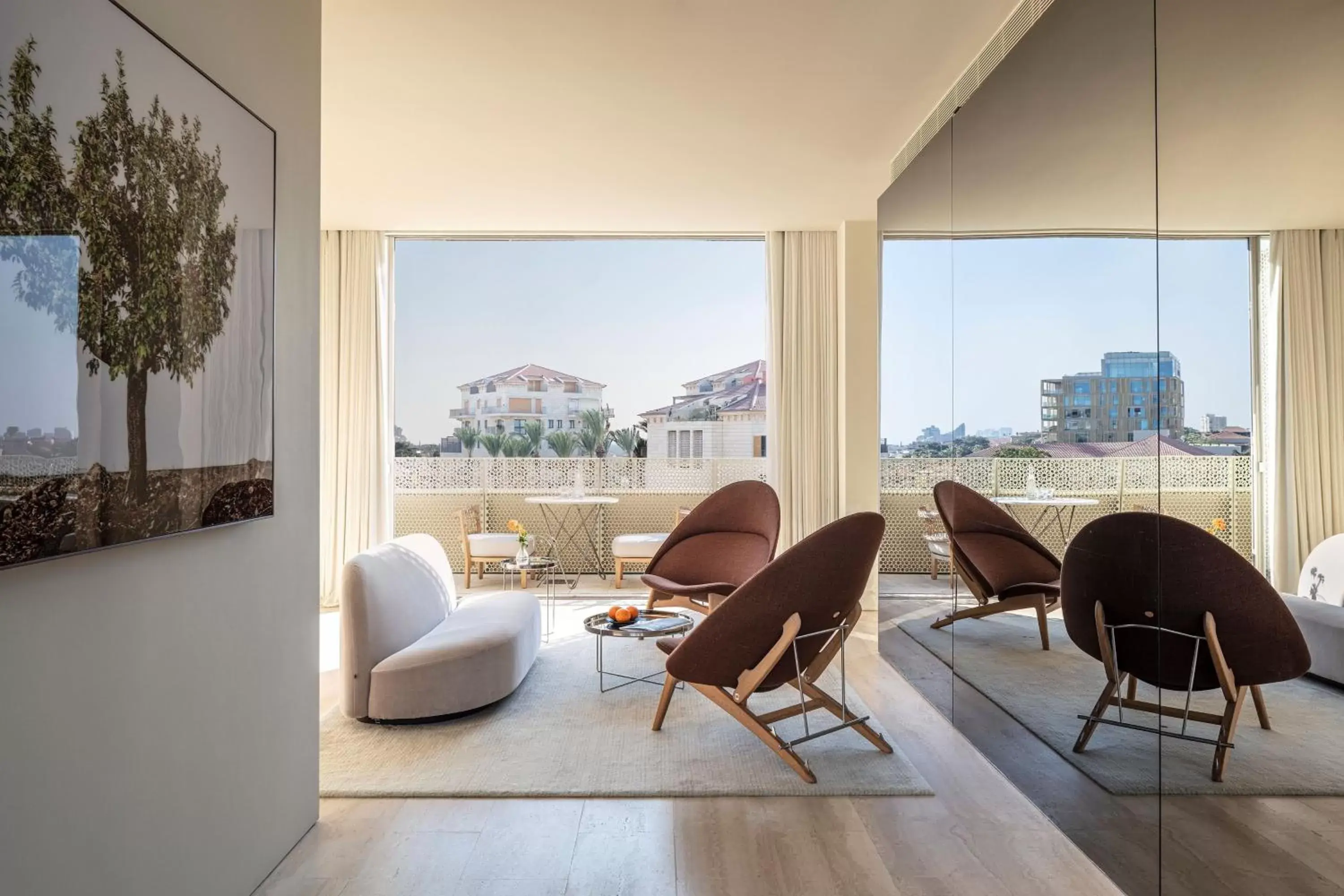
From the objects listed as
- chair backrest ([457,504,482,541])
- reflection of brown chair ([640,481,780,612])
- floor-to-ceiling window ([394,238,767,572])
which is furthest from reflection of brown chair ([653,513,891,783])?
floor-to-ceiling window ([394,238,767,572])

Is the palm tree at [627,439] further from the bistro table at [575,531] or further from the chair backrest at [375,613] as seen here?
the chair backrest at [375,613]

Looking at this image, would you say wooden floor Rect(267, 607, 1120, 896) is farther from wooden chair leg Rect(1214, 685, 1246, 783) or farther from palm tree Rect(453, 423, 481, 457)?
palm tree Rect(453, 423, 481, 457)

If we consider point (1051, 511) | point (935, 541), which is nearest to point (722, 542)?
point (935, 541)

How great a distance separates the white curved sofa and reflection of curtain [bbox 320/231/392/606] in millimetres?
2529

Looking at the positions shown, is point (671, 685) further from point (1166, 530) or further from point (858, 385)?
point (858, 385)

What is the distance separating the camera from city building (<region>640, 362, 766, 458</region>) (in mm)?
9336

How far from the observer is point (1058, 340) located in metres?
2.67

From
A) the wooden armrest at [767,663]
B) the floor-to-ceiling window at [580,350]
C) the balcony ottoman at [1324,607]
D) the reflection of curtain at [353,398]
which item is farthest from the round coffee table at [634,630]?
Result: the floor-to-ceiling window at [580,350]

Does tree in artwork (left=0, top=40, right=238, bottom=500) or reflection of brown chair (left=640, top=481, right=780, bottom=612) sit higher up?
tree in artwork (left=0, top=40, right=238, bottom=500)

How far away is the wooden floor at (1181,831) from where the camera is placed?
1.60 meters

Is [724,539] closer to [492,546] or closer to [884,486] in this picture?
[884,486]

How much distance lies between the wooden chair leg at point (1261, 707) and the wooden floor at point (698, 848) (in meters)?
0.76

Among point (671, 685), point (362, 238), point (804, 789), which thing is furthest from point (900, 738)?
point (362, 238)

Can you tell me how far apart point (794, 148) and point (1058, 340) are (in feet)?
8.03
